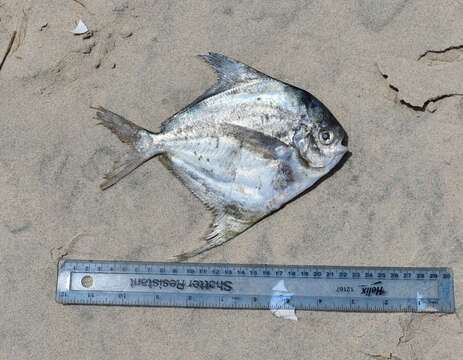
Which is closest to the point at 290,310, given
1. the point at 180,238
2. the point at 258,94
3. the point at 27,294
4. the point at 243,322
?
the point at 243,322

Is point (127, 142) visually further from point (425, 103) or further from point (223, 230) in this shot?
point (425, 103)

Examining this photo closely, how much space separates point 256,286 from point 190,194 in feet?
2.69

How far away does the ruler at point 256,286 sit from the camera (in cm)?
312

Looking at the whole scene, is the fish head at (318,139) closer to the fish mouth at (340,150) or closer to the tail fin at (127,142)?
the fish mouth at (340,150)

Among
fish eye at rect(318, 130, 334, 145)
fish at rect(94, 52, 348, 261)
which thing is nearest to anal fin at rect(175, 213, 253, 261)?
fish at rect(94, 52, 348, 261)

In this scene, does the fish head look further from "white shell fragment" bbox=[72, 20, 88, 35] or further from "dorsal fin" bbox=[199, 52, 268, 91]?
"white shell fragment" bbox=[72, 20, 88, 35]

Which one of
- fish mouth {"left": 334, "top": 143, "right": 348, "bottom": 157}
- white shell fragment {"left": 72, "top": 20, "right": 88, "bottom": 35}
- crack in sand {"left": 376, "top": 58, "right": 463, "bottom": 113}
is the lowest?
fish mouth {"left": 334, "top": 143, "right": 348, "bottom": 157}

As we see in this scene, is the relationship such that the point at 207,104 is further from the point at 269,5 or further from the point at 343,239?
the point at 343,239

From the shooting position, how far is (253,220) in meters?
3.18

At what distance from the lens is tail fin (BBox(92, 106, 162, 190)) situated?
3189 millimetres

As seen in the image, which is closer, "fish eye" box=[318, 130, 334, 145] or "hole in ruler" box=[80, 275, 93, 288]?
"fish eye" box=[318, 130, 334, 145]

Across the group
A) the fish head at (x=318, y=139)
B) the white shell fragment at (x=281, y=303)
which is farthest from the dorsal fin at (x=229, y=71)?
the white shell fragment at (x=281, y=303)

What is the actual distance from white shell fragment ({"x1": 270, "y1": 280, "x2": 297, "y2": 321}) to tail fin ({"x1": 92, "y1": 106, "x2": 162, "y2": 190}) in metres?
1.31

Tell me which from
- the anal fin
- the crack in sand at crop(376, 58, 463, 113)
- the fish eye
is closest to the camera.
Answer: the fish eye
